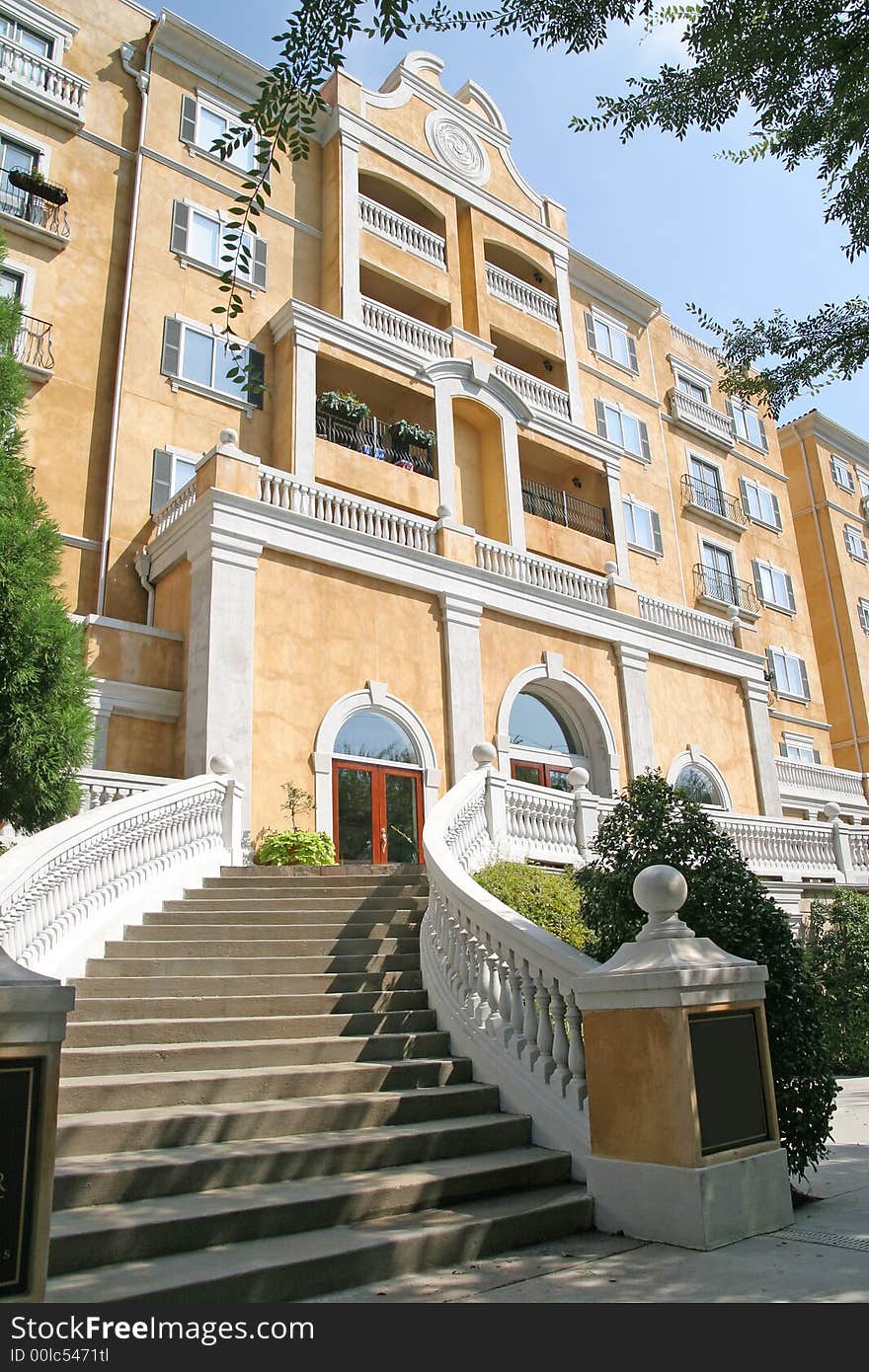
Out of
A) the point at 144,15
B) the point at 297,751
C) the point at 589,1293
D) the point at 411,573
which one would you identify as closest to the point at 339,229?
the point at 144,15

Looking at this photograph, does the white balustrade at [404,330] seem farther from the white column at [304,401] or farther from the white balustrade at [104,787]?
the white balustrade at [104,787]

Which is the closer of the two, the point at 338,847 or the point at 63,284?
the point at 338,847

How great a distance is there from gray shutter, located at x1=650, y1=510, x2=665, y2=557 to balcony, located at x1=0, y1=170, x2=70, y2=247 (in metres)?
16.8

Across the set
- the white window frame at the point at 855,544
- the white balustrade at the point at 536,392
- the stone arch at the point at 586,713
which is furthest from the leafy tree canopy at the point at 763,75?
the white window frame at the point at 855,544

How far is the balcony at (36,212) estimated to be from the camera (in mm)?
Result: 18094

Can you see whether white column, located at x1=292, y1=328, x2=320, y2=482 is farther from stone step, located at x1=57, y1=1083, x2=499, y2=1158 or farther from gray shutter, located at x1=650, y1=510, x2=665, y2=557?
stone step, located at x1=57, y1=1083, x2=499, y2=1158

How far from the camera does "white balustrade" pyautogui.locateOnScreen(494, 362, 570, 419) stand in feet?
77.3

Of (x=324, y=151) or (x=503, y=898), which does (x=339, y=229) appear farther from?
(x=503, y=898)

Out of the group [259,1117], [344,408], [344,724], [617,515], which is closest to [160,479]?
[344,408]

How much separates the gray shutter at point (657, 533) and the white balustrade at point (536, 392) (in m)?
4.77

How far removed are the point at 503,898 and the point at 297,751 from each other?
590 cm

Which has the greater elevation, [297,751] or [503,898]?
[297,751]

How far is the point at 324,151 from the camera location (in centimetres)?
2306

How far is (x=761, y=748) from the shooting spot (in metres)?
23.5
